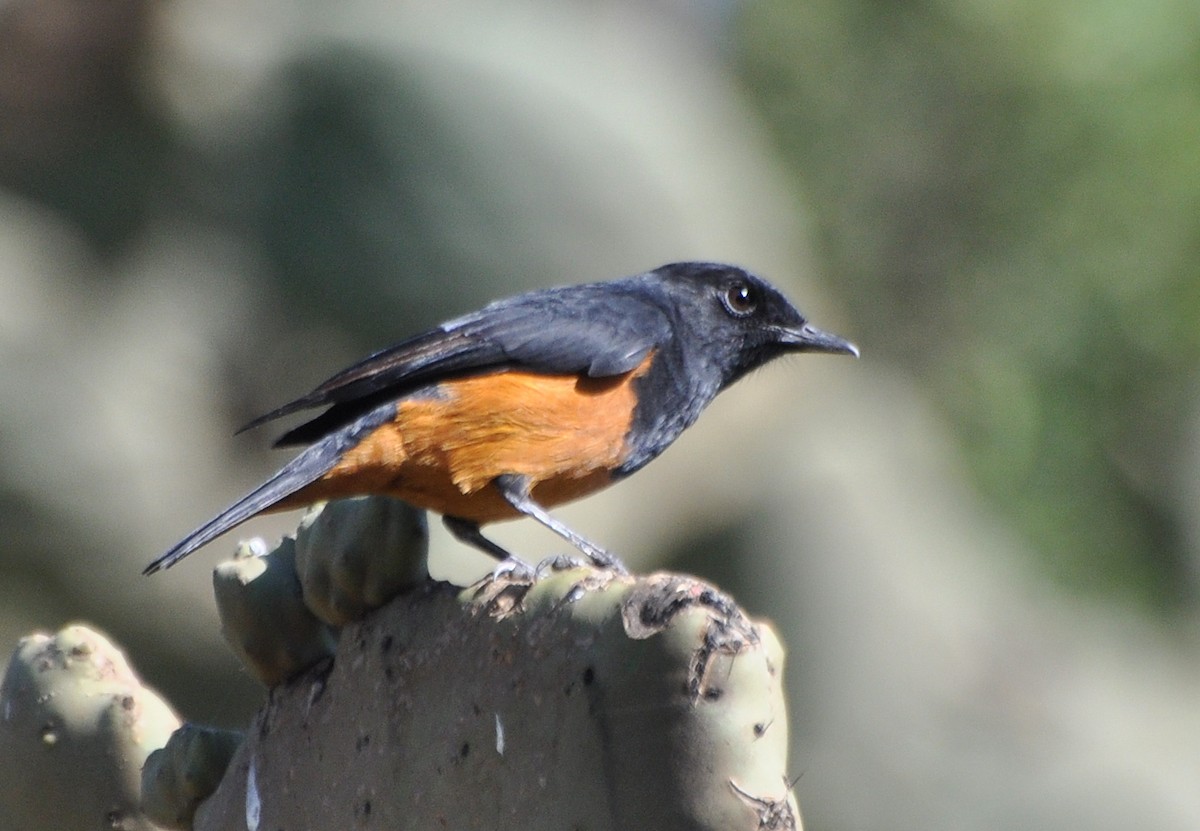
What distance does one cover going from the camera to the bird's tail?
4.61m

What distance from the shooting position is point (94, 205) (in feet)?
51.3

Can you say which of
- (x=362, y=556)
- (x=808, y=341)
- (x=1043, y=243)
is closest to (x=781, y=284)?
(x=1043, y=243)

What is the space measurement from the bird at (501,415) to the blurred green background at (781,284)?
6255 mm

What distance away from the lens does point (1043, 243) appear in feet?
57.7

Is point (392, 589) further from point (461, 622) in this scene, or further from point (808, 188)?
point (808, 188)

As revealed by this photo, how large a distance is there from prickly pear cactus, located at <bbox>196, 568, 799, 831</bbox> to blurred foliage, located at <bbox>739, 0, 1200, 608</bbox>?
13.3 m

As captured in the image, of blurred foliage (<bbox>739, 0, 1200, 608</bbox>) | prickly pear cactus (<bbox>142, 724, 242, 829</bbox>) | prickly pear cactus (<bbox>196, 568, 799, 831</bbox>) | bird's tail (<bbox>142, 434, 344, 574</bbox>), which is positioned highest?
bird's tail (<bbox>142, 434, 344, 574</bbox>)

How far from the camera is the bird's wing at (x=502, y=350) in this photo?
518 cm

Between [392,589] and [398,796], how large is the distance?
0.55 meters

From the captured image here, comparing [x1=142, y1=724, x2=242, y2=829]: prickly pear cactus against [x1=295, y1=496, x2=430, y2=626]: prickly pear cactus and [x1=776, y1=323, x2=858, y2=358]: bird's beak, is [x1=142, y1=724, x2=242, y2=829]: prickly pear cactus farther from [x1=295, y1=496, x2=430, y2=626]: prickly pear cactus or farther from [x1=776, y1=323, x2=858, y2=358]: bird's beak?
[x1=776, y1=323, x2=858, y2=358]: bird's beak

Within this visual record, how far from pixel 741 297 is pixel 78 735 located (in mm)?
2781

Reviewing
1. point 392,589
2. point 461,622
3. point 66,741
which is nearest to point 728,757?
point 461,622

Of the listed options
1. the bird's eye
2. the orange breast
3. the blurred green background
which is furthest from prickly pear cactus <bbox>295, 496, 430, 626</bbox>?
the blurred green background

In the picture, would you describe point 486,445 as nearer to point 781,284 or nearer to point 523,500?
point 523,500
